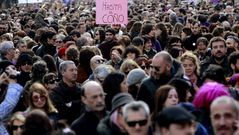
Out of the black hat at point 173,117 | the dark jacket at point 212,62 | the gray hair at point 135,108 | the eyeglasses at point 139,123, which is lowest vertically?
the dark jacket at point 212,62

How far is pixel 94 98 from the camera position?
28.9ft

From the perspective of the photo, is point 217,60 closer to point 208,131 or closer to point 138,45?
point 138,45

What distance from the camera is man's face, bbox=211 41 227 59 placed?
13.1 m

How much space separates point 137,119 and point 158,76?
2994 millimetres

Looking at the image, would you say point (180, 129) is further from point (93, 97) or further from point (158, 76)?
point (158, 76)

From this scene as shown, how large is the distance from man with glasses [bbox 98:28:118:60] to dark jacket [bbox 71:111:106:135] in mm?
7647

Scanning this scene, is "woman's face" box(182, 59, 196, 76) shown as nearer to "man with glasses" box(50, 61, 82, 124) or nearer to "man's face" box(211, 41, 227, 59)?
"man's face" box(211, 41, 227, 59)

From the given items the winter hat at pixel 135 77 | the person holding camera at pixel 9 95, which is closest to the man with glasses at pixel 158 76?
the winter hat at pixel 135 77

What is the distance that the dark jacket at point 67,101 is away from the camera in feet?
33.6

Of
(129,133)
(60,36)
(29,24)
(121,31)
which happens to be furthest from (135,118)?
(29,24)

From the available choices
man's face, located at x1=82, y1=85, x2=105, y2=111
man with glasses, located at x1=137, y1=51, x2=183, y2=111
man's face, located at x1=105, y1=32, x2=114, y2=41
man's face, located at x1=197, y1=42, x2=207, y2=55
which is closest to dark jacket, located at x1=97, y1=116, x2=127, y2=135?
man's face, located at x1=82, y1=85, x2=105, y2=111

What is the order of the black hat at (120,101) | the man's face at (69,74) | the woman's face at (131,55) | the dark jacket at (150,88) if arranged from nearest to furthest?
the black hat at (120,101), the dark jacket at (150,88), the man's face at (69,74), the woman's face at (131,55)

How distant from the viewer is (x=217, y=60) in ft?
43.0

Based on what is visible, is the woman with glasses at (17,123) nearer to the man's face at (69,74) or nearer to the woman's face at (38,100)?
the woman's face at (38,100)
